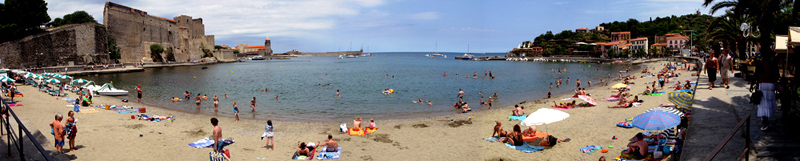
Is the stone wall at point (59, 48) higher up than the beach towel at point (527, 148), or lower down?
higher up

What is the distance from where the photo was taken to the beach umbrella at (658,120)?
29.0 ft

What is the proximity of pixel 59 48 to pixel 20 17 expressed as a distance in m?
5.07

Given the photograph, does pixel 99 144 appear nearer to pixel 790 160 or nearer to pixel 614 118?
pixel 790 160

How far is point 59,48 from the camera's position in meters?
50.0

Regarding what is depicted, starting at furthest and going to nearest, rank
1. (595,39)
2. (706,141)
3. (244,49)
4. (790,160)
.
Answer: (244,49)
(595,39)
(706,141)
(790,160)

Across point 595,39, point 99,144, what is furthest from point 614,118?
point 595,39

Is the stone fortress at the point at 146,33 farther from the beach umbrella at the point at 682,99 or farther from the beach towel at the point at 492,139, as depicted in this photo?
the beach umbrella at the point at 682,99

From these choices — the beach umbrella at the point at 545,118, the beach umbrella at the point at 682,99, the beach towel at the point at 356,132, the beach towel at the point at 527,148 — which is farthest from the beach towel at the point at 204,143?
the beach umbrella at the point at 682,99

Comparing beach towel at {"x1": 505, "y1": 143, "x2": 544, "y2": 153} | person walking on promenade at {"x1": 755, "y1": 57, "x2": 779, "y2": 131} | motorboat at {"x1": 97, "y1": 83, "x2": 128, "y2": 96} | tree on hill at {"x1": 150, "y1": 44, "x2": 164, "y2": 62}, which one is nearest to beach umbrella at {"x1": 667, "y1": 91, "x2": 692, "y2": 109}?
person walking on promenade at {"x1": 755, "y1": 57, "x2": 779, "y2": 131}

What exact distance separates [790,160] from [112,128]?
54.9ft

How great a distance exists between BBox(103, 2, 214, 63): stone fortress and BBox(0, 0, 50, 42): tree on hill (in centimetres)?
1341

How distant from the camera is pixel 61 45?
50188 mm

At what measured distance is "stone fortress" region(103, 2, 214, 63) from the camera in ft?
209

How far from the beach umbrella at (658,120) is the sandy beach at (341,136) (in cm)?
113
